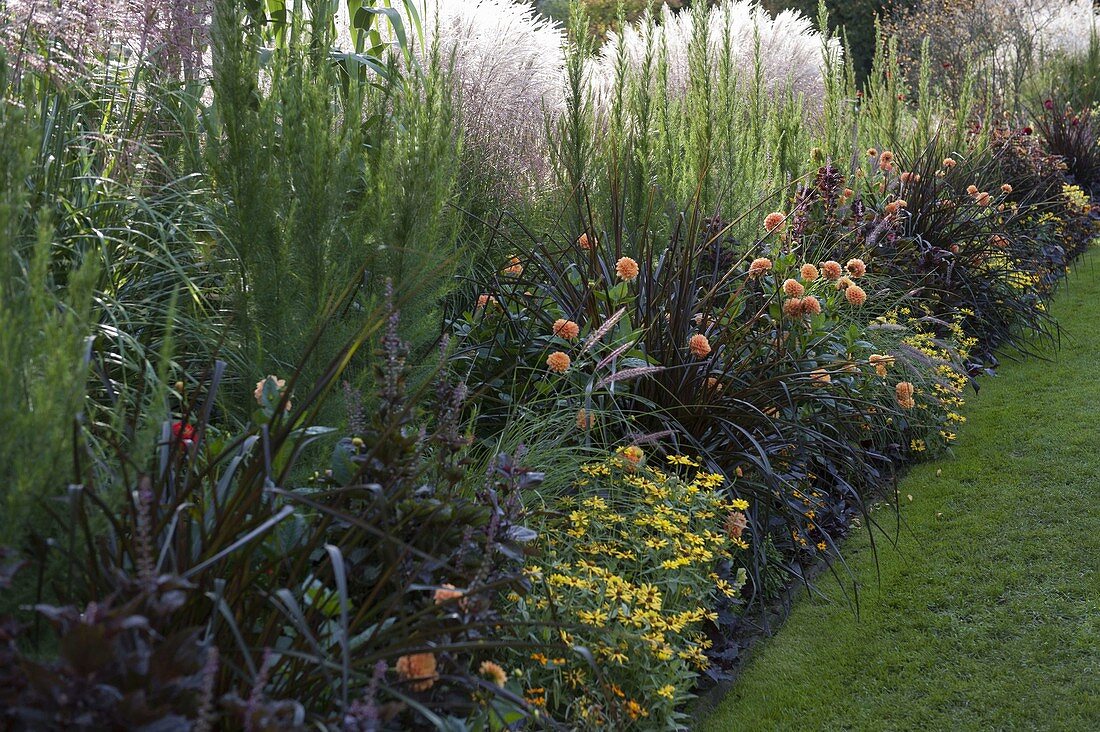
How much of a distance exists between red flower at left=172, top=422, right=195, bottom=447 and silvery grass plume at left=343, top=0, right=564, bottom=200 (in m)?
2.30

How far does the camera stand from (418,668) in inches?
60.5

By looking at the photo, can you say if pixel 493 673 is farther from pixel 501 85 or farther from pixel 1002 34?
pixel 1002 34

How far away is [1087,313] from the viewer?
6410 millimetres

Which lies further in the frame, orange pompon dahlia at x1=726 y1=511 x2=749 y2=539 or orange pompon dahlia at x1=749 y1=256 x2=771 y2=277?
orange pompon dahlia at x1=749 y1=256 x2=771 y2=277

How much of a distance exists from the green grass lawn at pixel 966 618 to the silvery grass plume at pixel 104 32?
2.52 metres

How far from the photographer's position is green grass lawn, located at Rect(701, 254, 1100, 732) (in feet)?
8.35

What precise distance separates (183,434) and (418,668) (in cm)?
60

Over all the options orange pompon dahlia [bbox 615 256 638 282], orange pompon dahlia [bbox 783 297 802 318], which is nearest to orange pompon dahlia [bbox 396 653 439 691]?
orange pompon dahlia [bbox 615 256 638 282]

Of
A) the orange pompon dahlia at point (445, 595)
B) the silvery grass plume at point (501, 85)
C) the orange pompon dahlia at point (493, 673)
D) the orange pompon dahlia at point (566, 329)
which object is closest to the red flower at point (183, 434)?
the orange pompon dahlia at point (445, 595)

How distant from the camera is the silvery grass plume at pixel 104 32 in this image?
2.59m

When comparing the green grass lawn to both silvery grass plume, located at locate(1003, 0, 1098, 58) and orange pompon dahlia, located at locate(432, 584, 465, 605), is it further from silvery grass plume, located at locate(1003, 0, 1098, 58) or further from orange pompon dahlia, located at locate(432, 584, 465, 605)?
silvery grass plume, located at locate(1003, 0, 1098, 58)

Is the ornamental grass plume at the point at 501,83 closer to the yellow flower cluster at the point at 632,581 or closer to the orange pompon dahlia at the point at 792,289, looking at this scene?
the orange pompon dahlia at the point at 792,289

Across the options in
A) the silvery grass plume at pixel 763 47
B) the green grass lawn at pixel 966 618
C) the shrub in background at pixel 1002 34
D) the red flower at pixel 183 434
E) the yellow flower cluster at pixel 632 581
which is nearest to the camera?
the red flower at pixel 183 434

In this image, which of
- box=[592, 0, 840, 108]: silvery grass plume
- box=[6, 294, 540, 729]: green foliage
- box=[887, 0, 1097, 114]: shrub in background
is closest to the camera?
box=[6, 294, 540, 729]: green foliage
